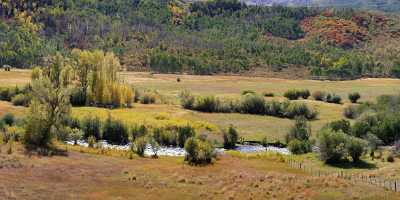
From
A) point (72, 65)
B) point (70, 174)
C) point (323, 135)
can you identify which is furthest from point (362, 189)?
point (72, 65)

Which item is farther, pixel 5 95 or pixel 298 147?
pixel 5 95

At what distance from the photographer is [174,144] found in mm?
92812

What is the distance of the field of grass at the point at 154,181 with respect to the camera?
5859 centimetres

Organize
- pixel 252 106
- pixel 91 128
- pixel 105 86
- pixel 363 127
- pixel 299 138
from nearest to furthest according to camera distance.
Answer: pixel 299 138, pixel 363 127, pixel 91 128, pixel 252 106, pixel 105 86

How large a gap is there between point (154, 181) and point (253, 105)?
6083cm

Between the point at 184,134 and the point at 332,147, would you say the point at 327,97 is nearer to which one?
the point at 184,134

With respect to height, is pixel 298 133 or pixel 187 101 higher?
pixel 187 101

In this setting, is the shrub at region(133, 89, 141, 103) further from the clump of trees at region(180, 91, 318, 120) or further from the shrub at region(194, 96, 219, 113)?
the shrub at region(194, 96, 219, 113)

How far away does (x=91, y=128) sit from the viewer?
95.6 meters

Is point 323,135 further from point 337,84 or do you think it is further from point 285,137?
point 337,84

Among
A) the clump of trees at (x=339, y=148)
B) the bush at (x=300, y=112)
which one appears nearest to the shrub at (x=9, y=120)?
the clump of trees at (x=339, y=148)

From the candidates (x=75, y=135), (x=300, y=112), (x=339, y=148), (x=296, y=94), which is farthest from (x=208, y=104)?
(x=339, y=148)

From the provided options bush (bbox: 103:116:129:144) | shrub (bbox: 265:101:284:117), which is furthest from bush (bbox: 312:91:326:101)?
bush (bbox: 103:116:129:144)

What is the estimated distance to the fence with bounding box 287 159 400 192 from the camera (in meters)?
61.3
